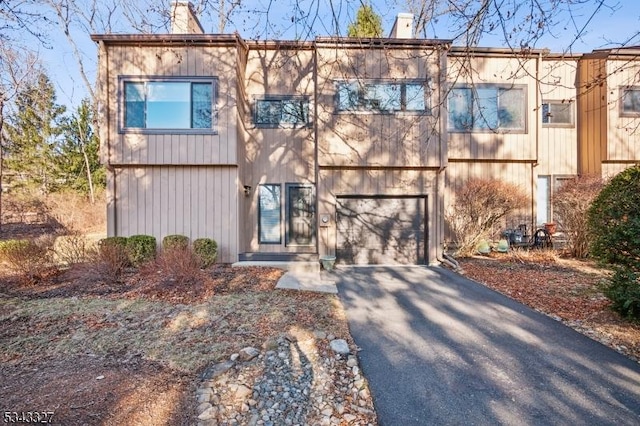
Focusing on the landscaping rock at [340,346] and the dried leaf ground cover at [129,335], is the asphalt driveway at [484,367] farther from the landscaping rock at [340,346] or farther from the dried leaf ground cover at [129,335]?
the dried leaf ground cover at [129,335]

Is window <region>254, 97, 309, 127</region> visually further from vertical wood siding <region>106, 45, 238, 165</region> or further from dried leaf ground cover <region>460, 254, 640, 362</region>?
dried leaf ground cover <region>460, 254, 640, 362</region>

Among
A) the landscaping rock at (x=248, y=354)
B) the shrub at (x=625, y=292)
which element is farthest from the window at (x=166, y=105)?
the shrub at (x=625, y=292)

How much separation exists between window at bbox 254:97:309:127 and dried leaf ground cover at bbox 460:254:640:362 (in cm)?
625

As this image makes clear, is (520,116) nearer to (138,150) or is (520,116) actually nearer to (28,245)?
(138,150)

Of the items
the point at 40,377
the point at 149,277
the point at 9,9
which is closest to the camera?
the point at 40,377

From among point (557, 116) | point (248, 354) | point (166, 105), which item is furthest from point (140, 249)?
point (557, 116)

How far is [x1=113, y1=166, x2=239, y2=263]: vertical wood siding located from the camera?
872cm

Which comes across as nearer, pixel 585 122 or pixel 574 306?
pixel 574 306

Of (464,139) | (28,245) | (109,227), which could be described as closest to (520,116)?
(464,139)

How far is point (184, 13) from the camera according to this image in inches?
341

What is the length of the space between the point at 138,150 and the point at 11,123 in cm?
1370

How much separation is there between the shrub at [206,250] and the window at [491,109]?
7.97 metres

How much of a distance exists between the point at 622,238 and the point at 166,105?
9.70 m

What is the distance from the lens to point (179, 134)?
27.6 ft
